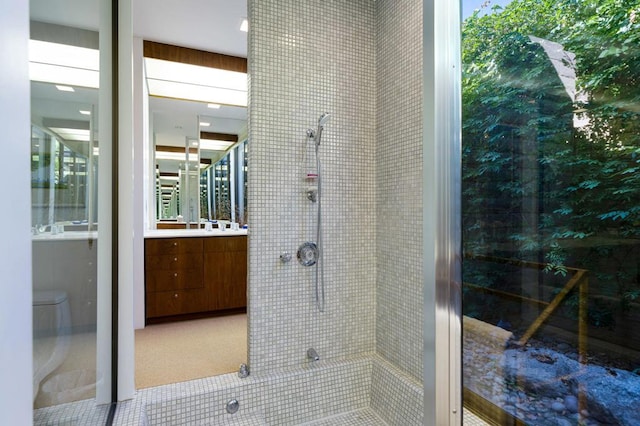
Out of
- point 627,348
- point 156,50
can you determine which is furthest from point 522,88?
point 156,50

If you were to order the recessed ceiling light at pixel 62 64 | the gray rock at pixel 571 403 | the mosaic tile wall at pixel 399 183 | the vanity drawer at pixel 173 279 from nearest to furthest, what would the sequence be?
the recessed ceiling light at pixel 62 64 → the gray rock at pixel 571 403 → the mosaic tile wall at pixel 399 183 → the vanity drawer at pixel 173 279

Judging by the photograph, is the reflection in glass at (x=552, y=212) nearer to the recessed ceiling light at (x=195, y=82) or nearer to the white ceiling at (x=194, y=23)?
the white ceiling at (x=194, y=23)

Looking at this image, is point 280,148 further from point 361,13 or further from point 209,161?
point 209,161

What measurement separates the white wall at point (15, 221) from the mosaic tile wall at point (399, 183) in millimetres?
1941

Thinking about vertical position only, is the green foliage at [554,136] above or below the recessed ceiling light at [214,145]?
below

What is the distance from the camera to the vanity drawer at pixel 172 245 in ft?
11.3

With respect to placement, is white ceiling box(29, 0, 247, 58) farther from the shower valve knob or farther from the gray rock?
the gray rock

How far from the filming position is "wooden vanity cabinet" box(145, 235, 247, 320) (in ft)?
11.4

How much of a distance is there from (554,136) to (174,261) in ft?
11.3

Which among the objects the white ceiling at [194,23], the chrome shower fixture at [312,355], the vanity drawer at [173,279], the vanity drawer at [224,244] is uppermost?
the white ceiling at [194,23]

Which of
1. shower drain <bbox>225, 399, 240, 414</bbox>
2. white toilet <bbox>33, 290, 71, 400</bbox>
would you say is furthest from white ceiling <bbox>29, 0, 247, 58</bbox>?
shower drain <bbox>225, 399, 240, 414</bbox>

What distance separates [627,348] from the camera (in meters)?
0.97

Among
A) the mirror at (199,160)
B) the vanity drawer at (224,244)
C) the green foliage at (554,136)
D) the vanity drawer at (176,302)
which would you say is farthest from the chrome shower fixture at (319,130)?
the mirror at (199,160)

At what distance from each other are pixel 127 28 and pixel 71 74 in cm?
120
